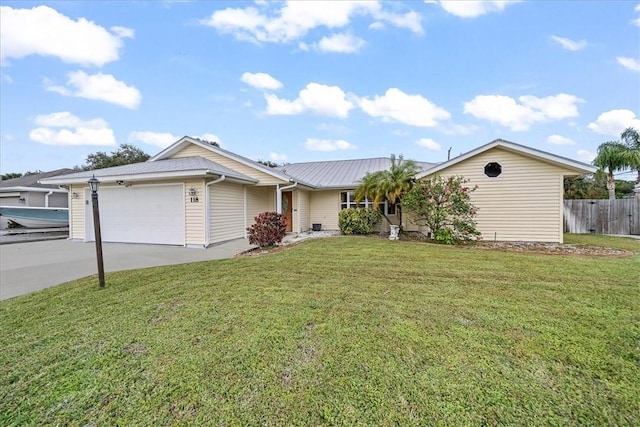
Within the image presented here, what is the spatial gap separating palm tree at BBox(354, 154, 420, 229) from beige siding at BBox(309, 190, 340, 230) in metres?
3.57

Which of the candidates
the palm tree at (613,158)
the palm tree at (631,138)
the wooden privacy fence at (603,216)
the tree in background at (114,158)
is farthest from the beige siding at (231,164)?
the palm tree at (631,138)

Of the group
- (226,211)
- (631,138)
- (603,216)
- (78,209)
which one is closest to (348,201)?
(226,211)

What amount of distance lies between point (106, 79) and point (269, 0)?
1027 cm

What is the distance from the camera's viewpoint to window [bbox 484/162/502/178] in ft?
35.4

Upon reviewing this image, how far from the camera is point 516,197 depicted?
34.7 feet

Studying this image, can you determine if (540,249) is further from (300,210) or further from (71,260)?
(71,260)

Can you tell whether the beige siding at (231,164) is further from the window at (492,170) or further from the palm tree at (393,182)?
the window at (492,170)

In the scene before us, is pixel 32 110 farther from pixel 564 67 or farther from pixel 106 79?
pixel 564 67

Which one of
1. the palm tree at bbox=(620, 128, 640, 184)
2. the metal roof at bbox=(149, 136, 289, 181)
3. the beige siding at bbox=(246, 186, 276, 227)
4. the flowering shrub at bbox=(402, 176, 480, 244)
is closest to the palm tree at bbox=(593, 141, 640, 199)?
the palm tree at bbox=(620, 128, 640, 184)

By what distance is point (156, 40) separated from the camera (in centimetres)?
1195

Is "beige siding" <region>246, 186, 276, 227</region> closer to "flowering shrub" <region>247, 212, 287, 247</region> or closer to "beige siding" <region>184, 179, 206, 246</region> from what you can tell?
"beige siding" <region>184, 179, 206, 246</region>

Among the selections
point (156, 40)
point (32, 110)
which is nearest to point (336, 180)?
point (156, 40)

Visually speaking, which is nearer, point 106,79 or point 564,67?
point 564,67

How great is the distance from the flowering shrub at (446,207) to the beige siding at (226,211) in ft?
23.0
